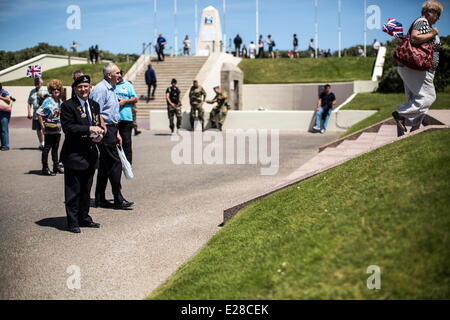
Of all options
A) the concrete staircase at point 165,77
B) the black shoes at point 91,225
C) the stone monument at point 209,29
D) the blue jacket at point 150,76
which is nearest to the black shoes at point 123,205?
the black shoes at point 91,225

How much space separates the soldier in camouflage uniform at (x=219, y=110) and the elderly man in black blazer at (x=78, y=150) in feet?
45.7

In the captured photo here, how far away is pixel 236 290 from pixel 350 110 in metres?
16.9

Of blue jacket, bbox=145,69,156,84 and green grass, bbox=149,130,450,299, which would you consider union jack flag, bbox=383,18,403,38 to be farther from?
blue jacket, bbox=145,69,156,84

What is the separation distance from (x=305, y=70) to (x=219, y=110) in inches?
738

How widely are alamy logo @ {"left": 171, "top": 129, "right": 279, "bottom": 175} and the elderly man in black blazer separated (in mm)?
4602

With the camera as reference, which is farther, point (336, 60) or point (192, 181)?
point (336, 60)

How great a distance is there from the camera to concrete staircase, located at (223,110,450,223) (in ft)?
20.5

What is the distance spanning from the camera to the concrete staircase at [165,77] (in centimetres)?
2705

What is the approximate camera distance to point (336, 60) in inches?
1537

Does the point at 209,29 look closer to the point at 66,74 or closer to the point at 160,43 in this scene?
the point at 160,43

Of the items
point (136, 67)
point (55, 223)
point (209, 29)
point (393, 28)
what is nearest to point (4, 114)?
point (55, 223)
